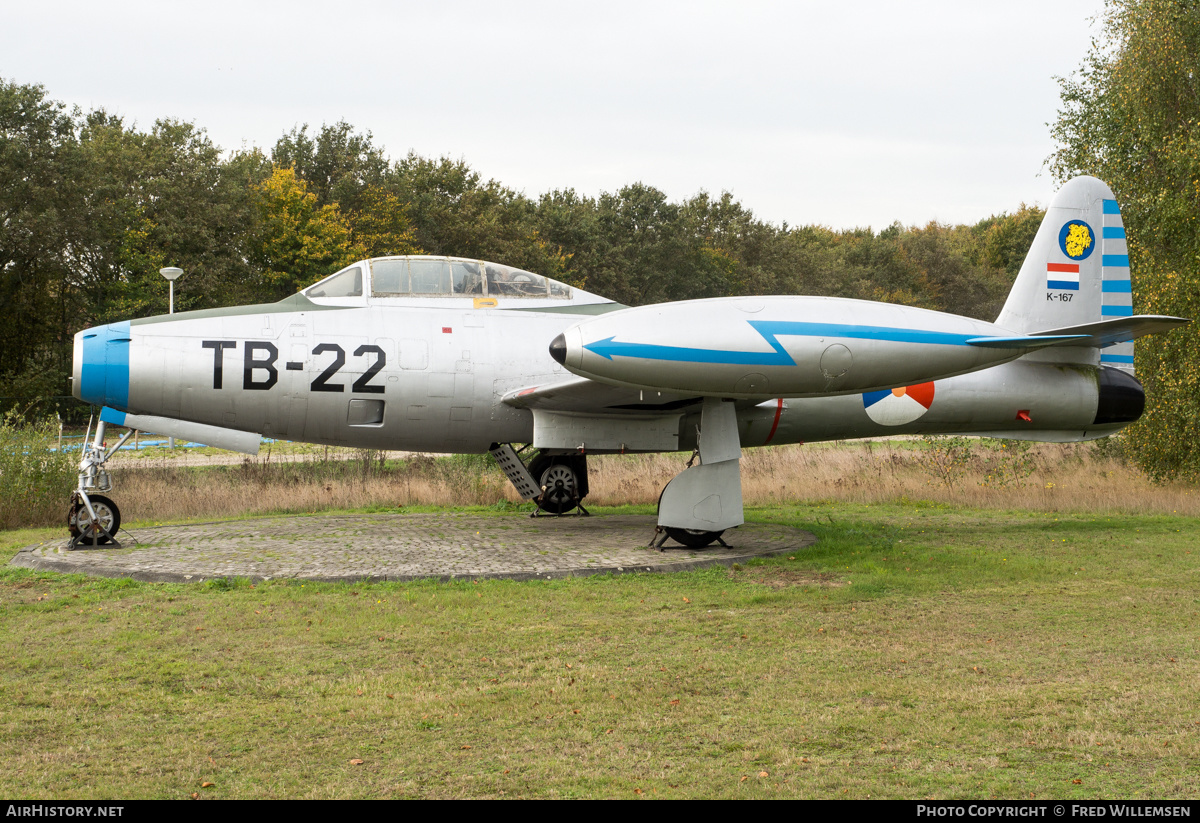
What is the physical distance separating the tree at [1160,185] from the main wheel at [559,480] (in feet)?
39.7

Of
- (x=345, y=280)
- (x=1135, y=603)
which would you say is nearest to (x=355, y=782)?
(x=1135, y=603)

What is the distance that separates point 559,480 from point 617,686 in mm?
8301

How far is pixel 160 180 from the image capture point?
150 feet

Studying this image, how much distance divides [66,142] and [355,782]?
1779 inches

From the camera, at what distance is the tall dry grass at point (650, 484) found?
1605cm

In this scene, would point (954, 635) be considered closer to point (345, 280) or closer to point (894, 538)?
point (894, 538)

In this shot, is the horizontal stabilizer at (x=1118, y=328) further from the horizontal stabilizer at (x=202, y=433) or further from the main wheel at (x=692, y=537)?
the horizontal stabilizer at (x=202, y=433)

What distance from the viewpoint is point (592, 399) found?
35.2ft

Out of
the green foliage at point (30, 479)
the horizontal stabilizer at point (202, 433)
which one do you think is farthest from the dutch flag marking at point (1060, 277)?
the green foliage at point (30, 479)

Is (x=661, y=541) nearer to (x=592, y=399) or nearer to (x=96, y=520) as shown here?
(x=592, y=399)

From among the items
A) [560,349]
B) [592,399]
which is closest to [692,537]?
[592,399]

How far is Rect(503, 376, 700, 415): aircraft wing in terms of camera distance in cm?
1034

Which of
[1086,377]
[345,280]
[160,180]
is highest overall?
[160,180]
